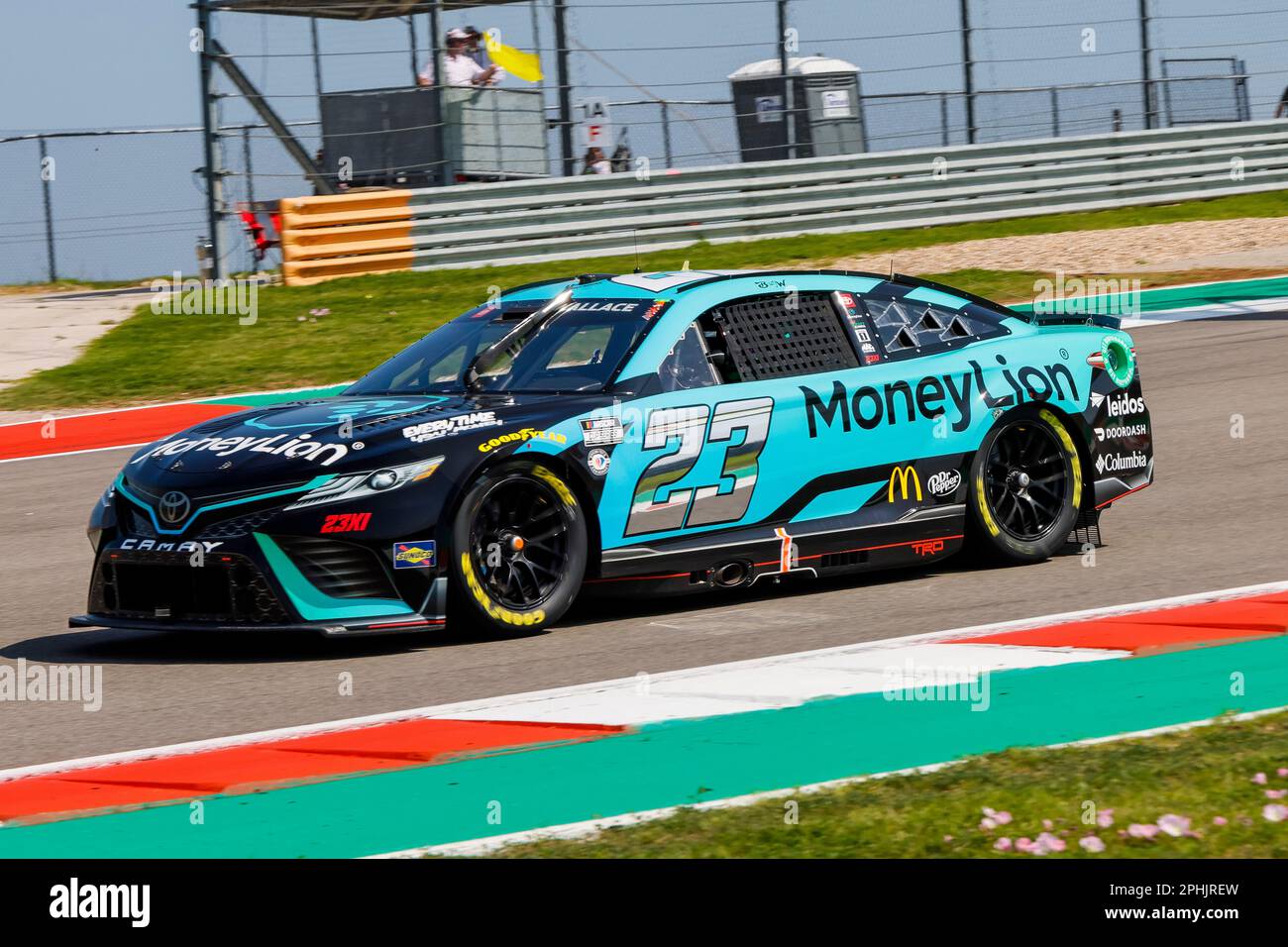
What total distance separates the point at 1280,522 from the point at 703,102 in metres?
12.9

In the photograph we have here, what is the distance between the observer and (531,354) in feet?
26.5

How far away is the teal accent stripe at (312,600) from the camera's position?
6922 millimetres

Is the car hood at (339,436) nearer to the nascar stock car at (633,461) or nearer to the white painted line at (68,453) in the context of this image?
the nascar stock car at (633,461)

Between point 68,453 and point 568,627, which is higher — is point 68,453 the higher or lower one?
the higher one

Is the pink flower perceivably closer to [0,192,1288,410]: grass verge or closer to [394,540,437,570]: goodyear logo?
[394,540,437,570]: goodyear logo

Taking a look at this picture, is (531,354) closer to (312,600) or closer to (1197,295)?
(312,600)

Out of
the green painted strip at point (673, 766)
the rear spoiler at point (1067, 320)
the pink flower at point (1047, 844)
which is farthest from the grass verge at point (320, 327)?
the pink flower at point (1047, 844)

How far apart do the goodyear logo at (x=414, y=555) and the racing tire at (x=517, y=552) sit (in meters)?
0.12

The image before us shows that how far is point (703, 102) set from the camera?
831 inches

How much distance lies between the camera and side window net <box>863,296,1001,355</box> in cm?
855

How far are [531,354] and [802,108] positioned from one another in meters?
15.0

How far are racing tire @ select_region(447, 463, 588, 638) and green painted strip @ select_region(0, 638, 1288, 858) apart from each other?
58.5 inches

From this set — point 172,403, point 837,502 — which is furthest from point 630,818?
point 172,403

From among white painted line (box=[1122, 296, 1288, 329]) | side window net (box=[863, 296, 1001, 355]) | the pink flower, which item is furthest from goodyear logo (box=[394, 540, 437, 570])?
white painted line (box=[1122, 296, 1288, 329])
